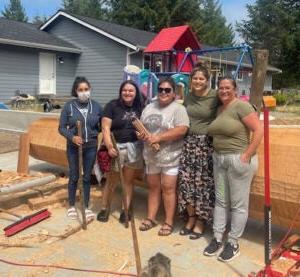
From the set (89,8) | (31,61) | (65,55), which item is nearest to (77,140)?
(31,61)

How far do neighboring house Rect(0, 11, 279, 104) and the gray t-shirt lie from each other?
46.3 ft

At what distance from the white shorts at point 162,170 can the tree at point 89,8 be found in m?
49.2

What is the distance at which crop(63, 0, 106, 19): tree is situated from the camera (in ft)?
174

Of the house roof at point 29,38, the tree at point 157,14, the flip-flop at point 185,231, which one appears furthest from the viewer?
the tree at point 157,14

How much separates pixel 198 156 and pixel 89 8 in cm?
5237

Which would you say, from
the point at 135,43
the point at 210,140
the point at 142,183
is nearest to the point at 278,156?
the point at 210,140

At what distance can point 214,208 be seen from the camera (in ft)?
14.1

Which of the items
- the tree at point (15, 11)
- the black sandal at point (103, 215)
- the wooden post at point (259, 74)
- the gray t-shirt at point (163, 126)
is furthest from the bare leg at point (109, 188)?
the tree at point (15, 11)

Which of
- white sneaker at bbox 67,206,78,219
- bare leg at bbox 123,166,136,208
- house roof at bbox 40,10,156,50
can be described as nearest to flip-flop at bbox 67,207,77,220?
white sneaker at bbox 67,206,78,219

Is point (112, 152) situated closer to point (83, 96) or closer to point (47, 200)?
point (83, 96)

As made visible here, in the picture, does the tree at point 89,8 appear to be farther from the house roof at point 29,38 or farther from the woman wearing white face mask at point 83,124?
the woman wearing white face mask at point 83,124

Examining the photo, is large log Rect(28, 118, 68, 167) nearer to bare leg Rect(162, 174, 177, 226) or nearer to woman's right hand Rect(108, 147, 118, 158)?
woman's right hand Rect(108, 147, 118, 158)

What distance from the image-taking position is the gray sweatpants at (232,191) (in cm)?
392

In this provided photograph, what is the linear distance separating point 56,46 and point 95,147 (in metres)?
15.1
